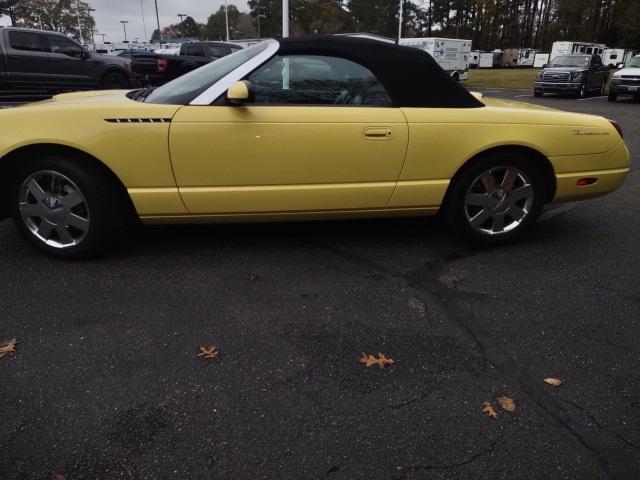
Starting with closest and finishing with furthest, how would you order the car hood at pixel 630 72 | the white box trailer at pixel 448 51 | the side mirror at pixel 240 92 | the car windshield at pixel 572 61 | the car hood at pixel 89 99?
the side mirror at pixel 240 92, the car hood at pixel 89 99, the car hood at pixel 630 72, the car windshield at pixel 572 61, the white box trailer at pixel 448 51

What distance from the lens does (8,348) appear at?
2.58m

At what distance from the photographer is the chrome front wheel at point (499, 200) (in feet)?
12.7

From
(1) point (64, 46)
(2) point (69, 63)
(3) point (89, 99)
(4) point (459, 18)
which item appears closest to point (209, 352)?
(3) point (89, 99)

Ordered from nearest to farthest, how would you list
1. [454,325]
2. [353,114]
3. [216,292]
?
[454,325]
[216,292]
[353,114]

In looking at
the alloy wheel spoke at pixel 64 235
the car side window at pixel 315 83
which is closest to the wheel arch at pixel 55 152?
the alloy wheel spoke at pixel 64 235

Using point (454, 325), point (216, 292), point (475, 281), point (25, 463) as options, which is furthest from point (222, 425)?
point (475, 281)

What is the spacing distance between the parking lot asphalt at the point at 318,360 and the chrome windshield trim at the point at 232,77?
1.10 meters

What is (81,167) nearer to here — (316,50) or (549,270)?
(316,50)

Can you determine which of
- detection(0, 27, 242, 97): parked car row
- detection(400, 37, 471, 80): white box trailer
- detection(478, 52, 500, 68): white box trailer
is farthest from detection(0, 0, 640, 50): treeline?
detection(0, 27, 242, 97): parked car row

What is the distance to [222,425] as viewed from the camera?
2096 millimetres

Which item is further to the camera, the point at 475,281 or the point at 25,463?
the point at 475,281

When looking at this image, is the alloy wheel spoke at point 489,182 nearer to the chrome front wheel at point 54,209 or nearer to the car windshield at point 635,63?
the chrome front wheel at point 54,209

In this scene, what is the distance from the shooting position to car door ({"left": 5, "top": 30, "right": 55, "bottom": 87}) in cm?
1241

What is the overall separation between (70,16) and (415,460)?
9245 cm
